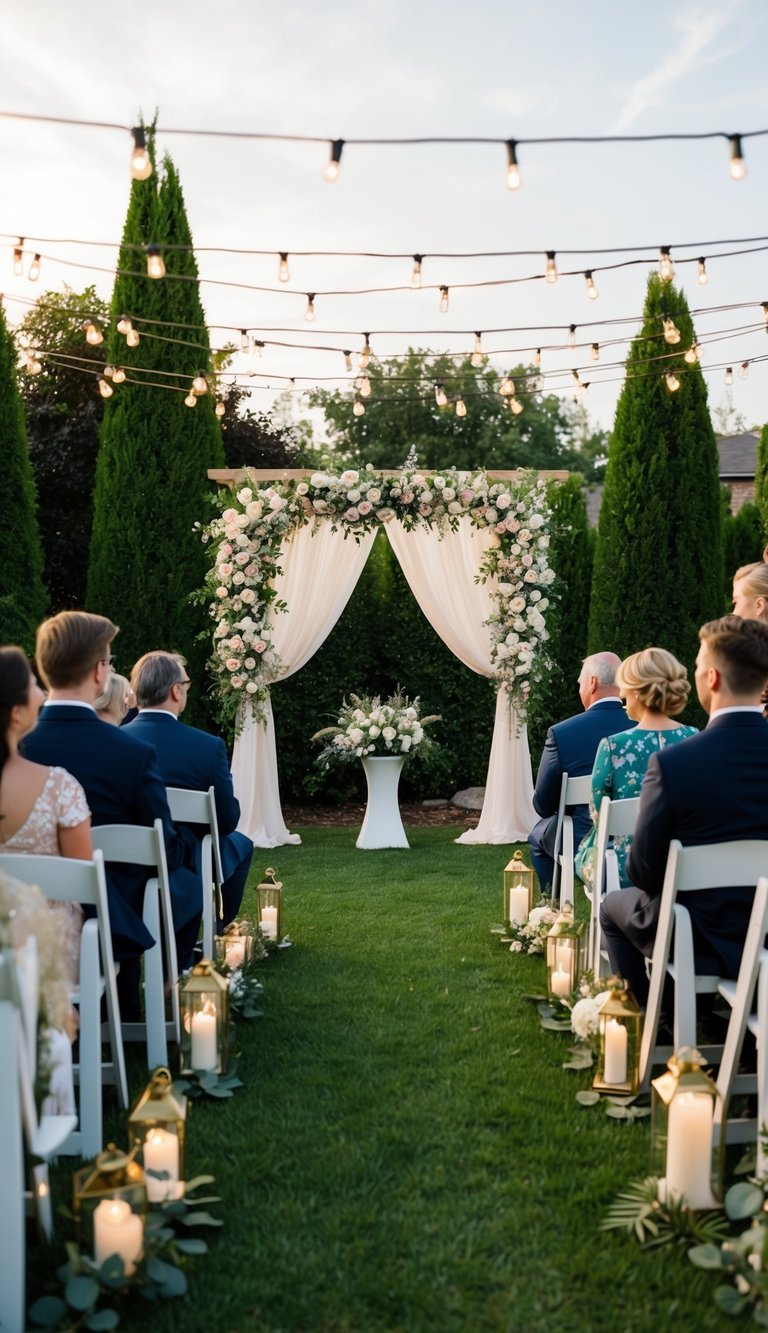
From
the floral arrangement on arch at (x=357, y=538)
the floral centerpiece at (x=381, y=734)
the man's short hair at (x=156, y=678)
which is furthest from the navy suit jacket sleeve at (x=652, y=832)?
the floral arrangement on arch at (x=357, y=538)

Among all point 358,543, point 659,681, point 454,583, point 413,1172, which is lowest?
point 413,1172

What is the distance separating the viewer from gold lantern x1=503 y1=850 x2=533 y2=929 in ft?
19.1

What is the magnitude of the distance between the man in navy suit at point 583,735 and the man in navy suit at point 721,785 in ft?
7.24

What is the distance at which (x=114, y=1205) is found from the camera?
2.35 meters

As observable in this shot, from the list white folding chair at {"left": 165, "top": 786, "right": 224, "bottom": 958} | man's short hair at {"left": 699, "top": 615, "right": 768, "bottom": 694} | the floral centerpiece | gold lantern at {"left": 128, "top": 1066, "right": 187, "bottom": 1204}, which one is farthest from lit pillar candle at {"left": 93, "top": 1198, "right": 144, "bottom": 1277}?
the floral centerpiece

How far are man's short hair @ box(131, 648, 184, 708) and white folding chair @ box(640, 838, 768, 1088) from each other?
243 cm

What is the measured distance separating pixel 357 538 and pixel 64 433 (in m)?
3.93

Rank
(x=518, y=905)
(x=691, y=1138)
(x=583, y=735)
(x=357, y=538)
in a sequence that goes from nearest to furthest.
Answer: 1. (x=691, y=1138)
2. (x=583, y=735)
3. (x=518, y=905)
4. (x=357, y=538)

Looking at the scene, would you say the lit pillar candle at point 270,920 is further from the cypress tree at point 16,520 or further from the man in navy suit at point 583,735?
the cypress tree at point 16,520

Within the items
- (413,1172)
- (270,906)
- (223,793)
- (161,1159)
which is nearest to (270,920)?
(270,906)

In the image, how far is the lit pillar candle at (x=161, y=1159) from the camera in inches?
106

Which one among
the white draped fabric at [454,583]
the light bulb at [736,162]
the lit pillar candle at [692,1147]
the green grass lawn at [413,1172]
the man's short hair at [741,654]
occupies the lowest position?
the green grass lawn at [413,1172]

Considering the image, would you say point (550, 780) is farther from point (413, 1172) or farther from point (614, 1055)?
point (413, 1172)

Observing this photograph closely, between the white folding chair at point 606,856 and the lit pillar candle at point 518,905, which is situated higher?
the white folding chair at point 606,856
